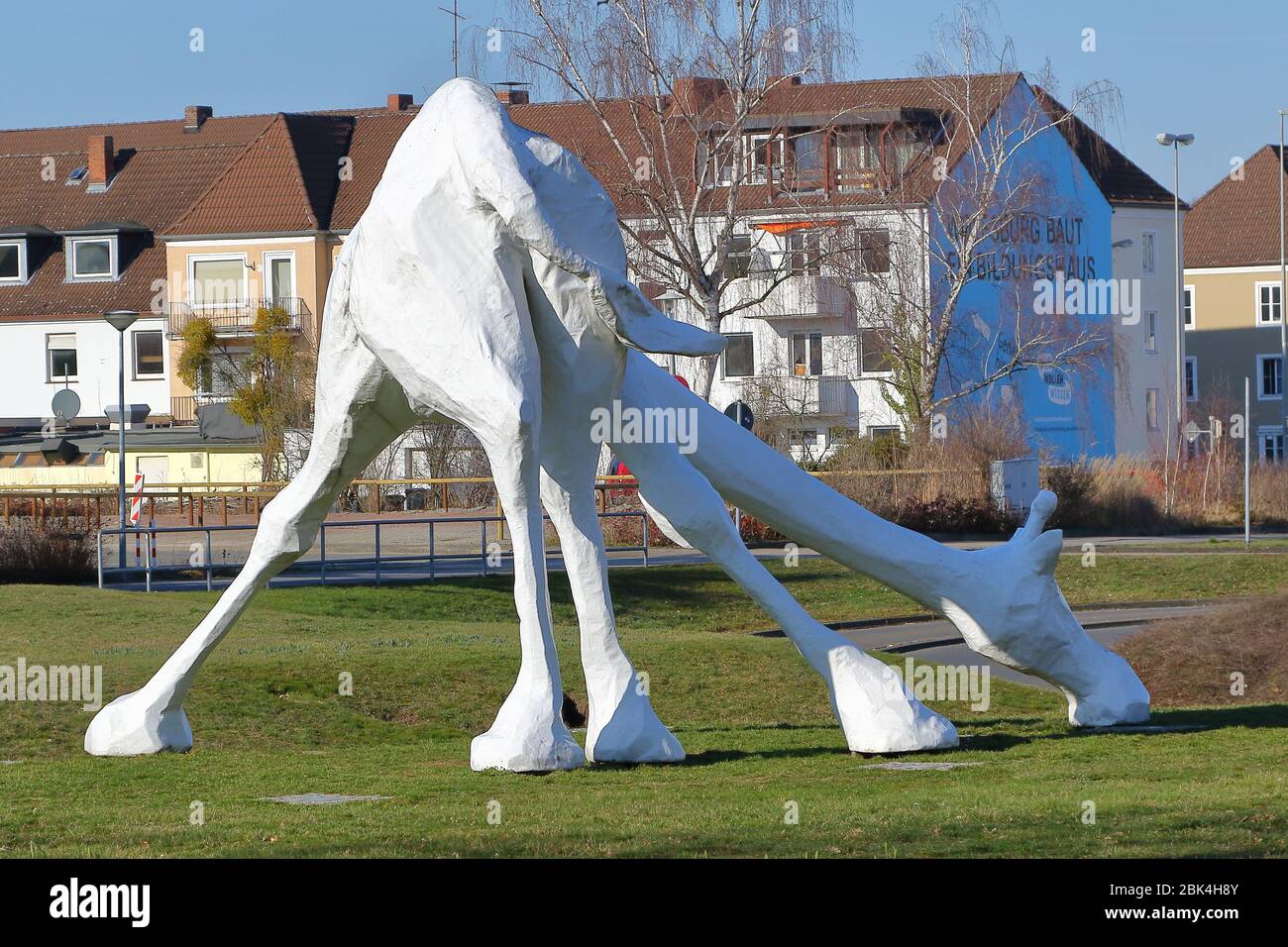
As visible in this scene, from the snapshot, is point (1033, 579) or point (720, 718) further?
point (720, 718)

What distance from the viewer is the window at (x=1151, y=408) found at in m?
54.9

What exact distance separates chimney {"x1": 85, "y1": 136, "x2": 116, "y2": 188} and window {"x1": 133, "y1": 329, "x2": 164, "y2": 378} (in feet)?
19.9

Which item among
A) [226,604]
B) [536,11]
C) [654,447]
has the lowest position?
[226,604]

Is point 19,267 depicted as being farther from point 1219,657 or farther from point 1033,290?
point 1219,657

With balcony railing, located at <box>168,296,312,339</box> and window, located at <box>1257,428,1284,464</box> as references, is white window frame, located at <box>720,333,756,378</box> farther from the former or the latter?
window, located at <box>1257,428,1284,464</box>

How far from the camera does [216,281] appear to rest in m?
55.6

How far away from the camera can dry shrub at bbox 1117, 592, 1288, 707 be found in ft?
44.7

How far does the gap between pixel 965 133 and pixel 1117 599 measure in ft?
70.9

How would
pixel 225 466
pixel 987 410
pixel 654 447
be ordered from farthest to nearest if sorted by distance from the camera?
pixel 225 466 < pixel 987 410 < pixel 654 447

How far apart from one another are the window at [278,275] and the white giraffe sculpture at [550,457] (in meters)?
45.5

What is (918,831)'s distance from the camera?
6.79 meters
